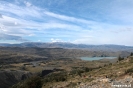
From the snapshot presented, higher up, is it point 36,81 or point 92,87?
point 92,87

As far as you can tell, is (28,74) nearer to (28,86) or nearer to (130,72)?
(28,86)

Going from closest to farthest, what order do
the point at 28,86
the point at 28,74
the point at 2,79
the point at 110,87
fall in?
the point at 110,87 → the point at 28,86 → the point at 2,79 → the point at 28,74

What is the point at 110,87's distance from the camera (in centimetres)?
1977

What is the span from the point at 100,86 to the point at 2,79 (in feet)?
375

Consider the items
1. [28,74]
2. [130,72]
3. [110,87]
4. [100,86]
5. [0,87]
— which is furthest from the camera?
[28,74]

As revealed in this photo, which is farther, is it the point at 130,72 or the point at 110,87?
the point at 130,72

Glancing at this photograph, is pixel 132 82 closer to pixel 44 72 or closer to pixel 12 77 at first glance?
pixel 12 77

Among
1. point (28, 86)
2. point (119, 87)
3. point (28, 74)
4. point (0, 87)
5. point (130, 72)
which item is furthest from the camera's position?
point (28, 74)

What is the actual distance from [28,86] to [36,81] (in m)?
2.41

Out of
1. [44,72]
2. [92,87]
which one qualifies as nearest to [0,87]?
[44,72]

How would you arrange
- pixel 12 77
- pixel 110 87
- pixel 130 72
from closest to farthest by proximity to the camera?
pixel 110 87
pixel 130 72
pixel 12 77

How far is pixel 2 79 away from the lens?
12231 centimetres

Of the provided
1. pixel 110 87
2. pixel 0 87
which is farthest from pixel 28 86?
pixel 0 87

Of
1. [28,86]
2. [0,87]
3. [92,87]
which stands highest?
[92,87]
